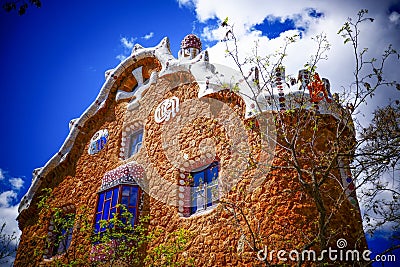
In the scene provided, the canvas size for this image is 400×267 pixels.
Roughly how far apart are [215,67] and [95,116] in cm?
512

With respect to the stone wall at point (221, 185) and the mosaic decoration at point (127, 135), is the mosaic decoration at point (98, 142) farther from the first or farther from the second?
the mosaic decoration at point (127, 135)

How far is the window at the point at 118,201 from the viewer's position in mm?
9211

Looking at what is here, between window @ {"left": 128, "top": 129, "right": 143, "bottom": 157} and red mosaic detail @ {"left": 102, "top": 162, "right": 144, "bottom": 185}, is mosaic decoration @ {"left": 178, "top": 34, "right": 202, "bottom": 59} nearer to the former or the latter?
window @ {"left": 128, "top": 129, "right": 143, "bottom": 157}

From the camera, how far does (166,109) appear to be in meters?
10.1

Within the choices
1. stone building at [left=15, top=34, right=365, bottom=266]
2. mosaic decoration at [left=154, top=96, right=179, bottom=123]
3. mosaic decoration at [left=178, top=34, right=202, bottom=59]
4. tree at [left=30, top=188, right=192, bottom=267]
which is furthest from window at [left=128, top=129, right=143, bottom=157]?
mosaic decoration at [left=178, top=34, right=202, bottom=59]

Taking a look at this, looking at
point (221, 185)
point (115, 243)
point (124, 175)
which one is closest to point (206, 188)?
point (221, 185)

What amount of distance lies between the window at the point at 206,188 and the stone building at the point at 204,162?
0.03m

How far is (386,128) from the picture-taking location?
5.52 m

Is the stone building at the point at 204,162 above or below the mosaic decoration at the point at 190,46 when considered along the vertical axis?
below

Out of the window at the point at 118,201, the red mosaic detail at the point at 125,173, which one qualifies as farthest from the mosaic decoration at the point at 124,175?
the window at the point at 118,201

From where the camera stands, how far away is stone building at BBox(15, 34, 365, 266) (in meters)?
6.77

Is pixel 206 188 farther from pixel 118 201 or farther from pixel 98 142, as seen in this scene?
pixel 98 142

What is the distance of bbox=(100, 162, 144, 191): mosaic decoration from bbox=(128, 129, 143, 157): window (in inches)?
32.5

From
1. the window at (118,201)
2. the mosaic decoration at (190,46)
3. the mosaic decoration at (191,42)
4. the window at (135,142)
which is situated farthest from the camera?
the window at (135,142)
